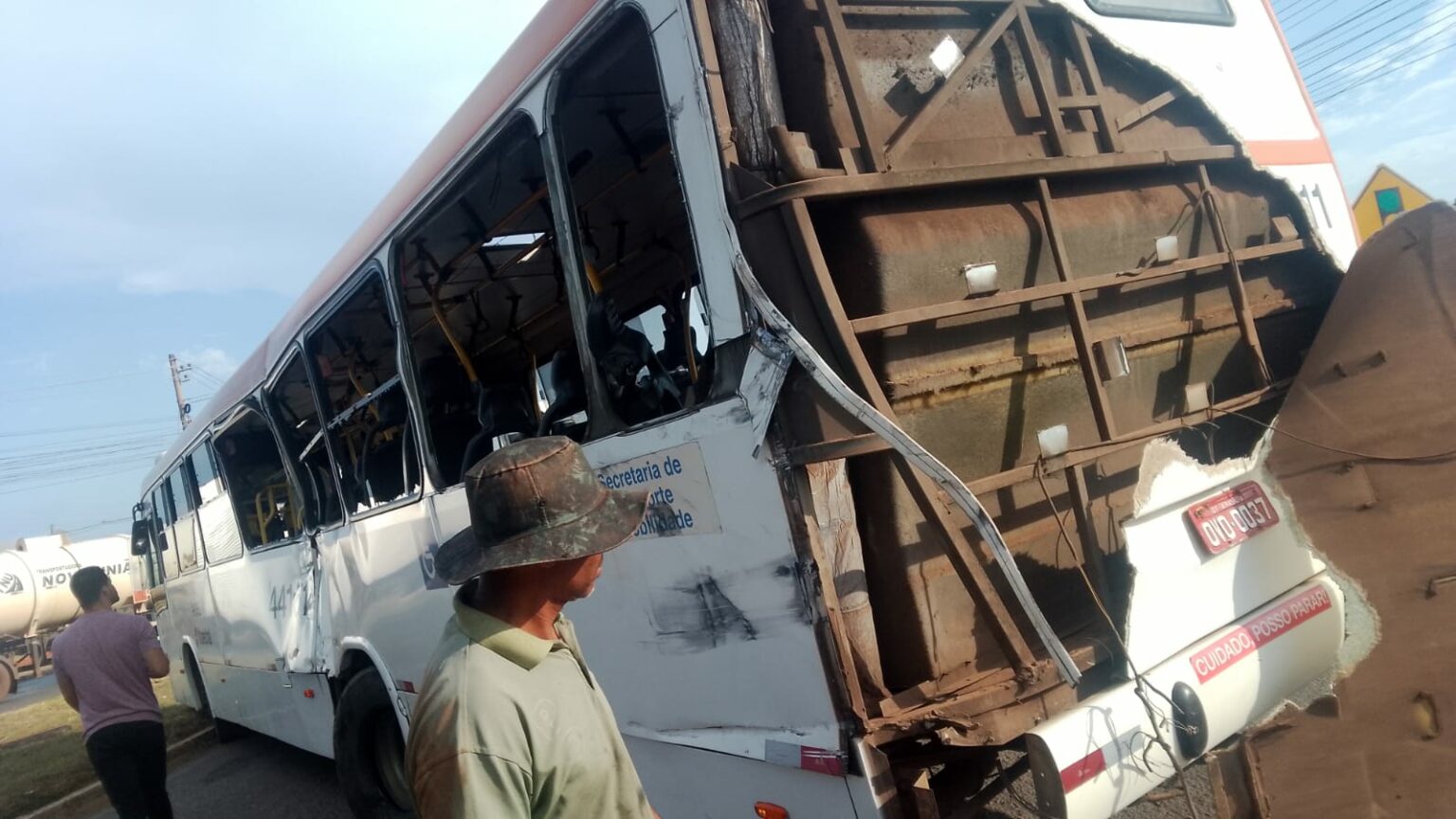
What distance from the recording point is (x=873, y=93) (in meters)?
2.57

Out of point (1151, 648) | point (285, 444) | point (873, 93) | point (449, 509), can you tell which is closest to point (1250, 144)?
point (873, 93)

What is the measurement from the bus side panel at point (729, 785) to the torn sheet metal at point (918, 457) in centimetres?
54

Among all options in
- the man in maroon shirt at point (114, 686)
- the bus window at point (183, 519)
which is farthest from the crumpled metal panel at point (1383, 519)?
the bus window at point (183, 519)

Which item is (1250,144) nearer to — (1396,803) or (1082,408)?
(1082,408)

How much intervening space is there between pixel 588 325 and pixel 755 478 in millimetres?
915

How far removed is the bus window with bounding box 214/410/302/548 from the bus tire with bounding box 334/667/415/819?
2.06 metres

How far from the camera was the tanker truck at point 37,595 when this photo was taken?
24.4 meters

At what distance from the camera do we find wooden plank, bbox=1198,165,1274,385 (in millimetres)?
2949

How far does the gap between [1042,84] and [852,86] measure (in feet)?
2.37

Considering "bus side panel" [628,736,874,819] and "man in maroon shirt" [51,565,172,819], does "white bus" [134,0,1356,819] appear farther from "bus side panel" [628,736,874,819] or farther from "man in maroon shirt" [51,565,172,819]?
"man in maroon shirt" [51,565,172,819]

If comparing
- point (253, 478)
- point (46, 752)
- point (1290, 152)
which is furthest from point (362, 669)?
point (46, 752)

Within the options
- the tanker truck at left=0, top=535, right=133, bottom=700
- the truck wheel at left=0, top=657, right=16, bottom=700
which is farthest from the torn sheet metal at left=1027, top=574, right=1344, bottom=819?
the tanker truck at left=0, top=535, right=133, bottom=700

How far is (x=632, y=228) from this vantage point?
16.1 ft

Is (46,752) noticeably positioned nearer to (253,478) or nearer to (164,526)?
(164,526)
